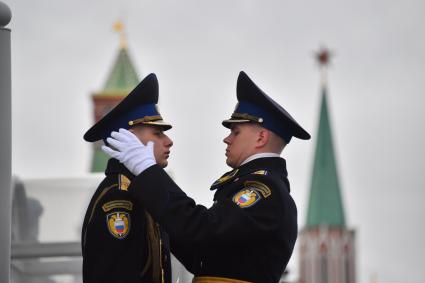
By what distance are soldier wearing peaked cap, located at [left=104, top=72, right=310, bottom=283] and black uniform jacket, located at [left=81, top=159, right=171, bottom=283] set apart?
0.27 feet

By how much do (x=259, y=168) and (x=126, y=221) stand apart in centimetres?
64

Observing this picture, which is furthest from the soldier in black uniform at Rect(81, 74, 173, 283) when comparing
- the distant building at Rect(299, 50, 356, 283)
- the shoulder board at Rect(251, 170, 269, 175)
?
the distant building at Rect(299, 50, 356, 283)

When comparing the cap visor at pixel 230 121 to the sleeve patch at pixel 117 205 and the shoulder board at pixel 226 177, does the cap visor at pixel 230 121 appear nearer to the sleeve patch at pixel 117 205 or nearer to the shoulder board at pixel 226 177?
the shoulder board at pixel 226 177

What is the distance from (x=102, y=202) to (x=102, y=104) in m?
70.7

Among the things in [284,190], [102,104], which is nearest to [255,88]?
[284,190]

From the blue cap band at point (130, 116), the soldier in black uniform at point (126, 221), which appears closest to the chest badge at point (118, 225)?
the soldier in black uniform at point (126, 221)

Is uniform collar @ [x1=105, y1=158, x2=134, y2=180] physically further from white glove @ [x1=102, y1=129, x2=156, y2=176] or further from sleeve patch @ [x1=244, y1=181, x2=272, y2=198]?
sleeve patch @ [x1=244, y1=181, x2=272, y2=198]

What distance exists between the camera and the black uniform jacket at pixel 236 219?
483cm

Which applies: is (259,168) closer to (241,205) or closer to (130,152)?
(241,205)

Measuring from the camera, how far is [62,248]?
6.89m

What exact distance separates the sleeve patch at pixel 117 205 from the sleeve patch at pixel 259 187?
50 cm

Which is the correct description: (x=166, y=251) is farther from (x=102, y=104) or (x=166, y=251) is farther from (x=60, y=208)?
(x=102, y=104)

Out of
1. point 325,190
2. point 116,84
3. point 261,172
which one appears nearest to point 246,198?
point 261,172

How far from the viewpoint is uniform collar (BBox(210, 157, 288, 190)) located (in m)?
5.16
